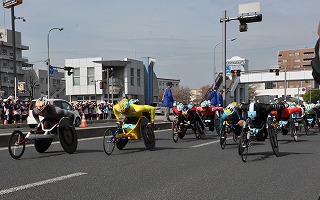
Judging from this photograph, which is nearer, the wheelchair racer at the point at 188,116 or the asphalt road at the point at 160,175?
the asphalt road at the point at 160,175

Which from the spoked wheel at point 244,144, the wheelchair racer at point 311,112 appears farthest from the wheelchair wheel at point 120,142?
the wheelchair racer at point 311,112

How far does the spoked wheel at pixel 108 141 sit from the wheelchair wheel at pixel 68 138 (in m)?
0.82

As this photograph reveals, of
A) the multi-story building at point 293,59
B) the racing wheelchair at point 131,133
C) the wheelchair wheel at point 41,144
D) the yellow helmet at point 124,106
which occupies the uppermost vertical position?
the multi-story building at point 293,59

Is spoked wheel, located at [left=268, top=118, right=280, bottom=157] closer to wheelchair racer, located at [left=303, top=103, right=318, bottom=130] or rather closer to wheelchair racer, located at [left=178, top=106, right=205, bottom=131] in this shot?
wheelchair racer, located at [left=178, top=106, right=205, bottom=131]

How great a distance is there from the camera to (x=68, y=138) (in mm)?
9195

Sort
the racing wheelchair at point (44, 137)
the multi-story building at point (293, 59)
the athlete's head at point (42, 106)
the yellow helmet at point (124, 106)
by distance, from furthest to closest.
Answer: the multi-story building at point (293, 59) < the yellow helmet at point (124, 106) < the athlete's head at point (42, 106) < the racing wheelchair at point (44, 137)

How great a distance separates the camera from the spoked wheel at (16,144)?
823 cm

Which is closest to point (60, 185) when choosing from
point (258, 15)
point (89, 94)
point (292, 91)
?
point (258, 15)

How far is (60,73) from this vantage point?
108250mm

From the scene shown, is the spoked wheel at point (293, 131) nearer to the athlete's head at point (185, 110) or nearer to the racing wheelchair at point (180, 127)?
the racing wheelchair at point (180, 127)

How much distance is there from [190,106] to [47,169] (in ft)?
22.3

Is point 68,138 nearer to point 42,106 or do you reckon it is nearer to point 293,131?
point 42,106

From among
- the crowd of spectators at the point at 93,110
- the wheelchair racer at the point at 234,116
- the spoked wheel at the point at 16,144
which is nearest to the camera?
the spoked wheel at the point at 16,144

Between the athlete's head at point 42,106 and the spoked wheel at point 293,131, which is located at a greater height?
the athlete's head at point 42,106
